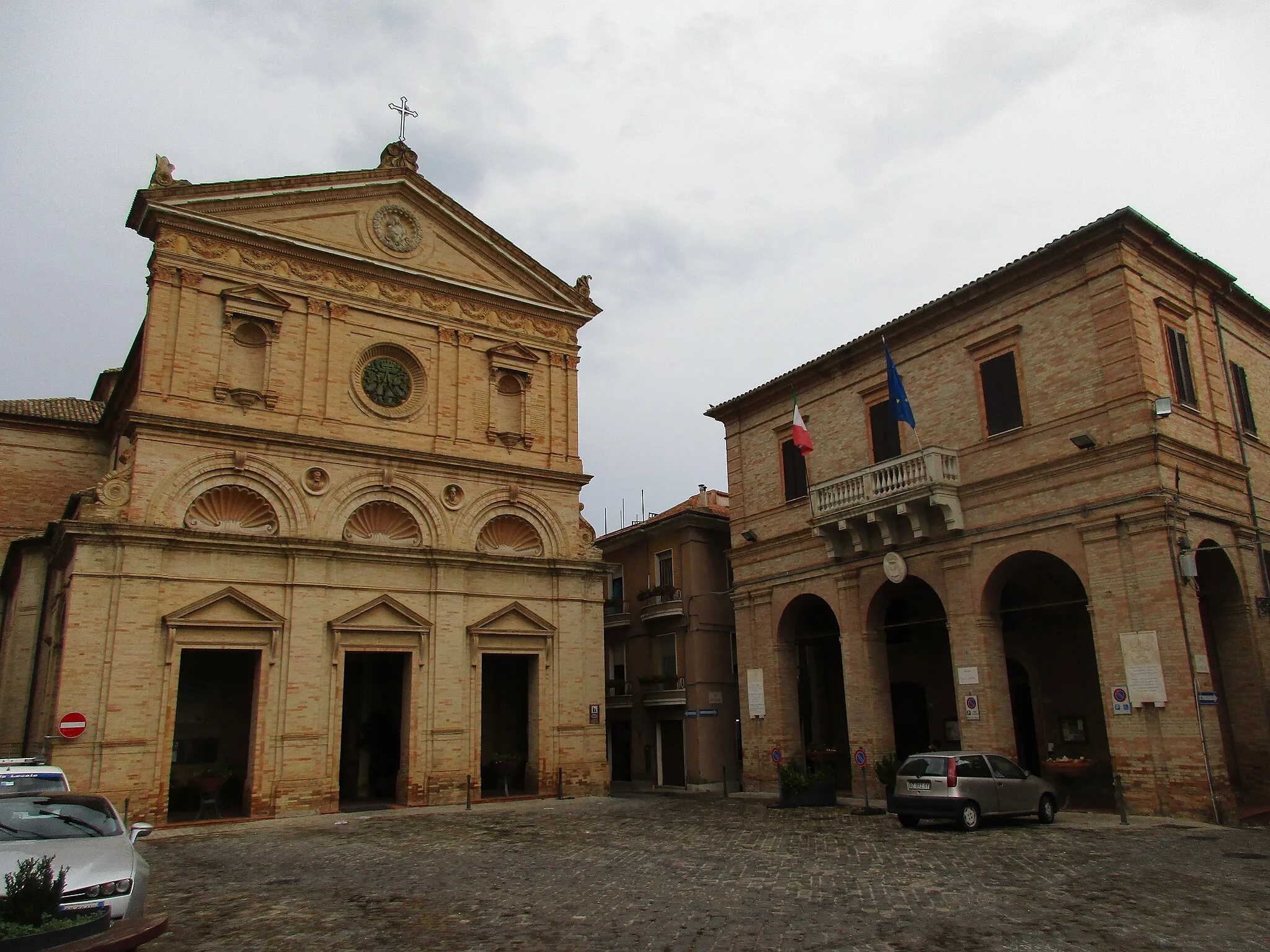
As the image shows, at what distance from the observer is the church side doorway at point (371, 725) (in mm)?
26797

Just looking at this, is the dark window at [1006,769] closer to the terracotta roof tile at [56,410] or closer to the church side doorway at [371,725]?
the church side doorway at [371,725]

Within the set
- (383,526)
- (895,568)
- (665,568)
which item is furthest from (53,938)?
(665,568)

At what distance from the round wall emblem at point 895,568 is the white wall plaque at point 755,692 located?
5.80 metres

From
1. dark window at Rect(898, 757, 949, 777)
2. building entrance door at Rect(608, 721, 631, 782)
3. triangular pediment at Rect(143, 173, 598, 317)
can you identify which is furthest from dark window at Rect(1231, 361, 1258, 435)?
building entrance door at Rect(608, 721, 631, 782)

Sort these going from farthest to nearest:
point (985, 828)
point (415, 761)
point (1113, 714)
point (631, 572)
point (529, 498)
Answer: point (631, 572) < point (529, 498) < point (415, 761) < point (1113, 714) < point (985, 828)

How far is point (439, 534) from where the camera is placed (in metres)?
26.1

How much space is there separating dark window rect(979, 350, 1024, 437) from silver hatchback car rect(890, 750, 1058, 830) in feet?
25.5

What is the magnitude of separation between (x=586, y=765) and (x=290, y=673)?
876 centimetres

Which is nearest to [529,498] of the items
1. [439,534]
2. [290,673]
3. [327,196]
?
[439,534]

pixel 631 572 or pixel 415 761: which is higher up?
pixel 631 572

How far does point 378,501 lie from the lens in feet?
83.9

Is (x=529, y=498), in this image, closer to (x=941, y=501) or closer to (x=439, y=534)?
(x=439, y=534)

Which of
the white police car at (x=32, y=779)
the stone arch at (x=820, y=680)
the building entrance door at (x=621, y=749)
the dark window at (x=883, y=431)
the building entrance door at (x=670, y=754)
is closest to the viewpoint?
the white police car at (x=32, y=779)

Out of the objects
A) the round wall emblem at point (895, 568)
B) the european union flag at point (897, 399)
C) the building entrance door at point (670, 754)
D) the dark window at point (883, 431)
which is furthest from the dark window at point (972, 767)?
the building entrance door at point (670, 754)
